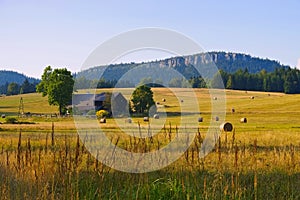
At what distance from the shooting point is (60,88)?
7738cm

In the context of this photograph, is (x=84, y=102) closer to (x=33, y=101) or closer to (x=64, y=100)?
(x=64, y=100)

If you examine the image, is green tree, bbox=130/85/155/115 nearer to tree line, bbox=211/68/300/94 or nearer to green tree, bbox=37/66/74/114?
green tree, bbox=37/66/74/114

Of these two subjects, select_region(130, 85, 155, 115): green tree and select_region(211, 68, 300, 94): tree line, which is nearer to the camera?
select_region(130, 85, 155, 115): green tree

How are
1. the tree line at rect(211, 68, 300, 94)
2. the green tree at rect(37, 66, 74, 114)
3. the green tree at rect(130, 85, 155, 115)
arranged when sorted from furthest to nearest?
the tree line at rect(211, 68, 300, 94) → the green tree at rect(37, 66, 74, 114) → the green tree at rect(130, 85, 155, 115)

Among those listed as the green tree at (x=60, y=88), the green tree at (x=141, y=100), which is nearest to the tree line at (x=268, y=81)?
the green tree at (x=60, y=88)

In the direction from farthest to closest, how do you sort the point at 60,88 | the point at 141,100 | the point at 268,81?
the point at 268,81 → the point at 60,88 → the point at 141,100

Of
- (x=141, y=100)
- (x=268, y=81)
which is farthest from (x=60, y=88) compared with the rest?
(x=268, y=81)

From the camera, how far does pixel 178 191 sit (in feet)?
18.2

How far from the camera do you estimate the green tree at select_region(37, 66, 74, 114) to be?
7744 centimetres

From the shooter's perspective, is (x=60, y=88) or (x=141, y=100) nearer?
(x=141, y=100)

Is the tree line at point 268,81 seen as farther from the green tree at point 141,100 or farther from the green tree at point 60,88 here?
the green tree at point 141,100

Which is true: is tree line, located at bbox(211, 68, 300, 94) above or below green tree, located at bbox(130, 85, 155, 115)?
above

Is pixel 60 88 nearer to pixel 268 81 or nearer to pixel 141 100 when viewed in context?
pixel 141 100

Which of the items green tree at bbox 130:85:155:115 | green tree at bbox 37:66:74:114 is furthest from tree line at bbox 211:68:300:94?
green tree at bbox 130:85:155:115
